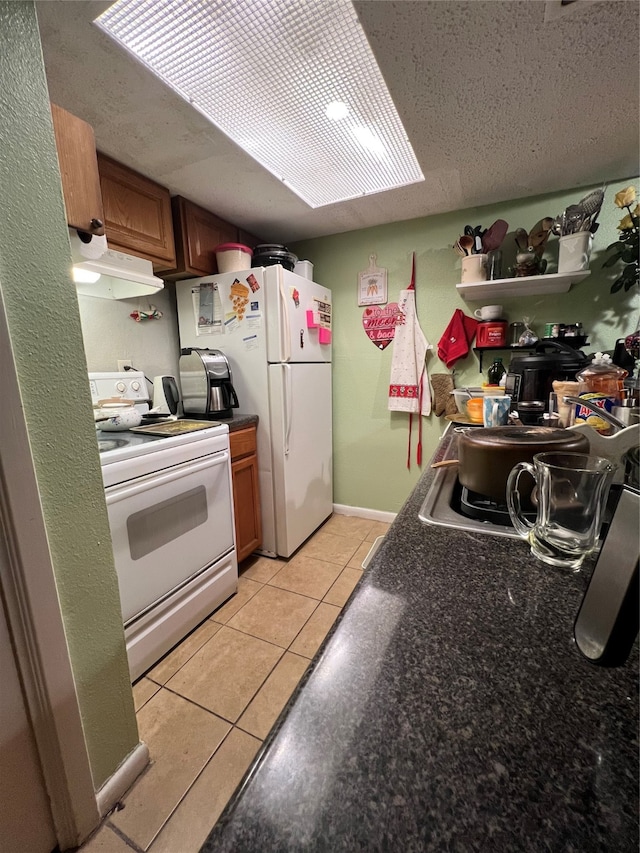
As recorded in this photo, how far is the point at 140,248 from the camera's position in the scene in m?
1.71

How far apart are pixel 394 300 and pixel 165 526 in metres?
2.00

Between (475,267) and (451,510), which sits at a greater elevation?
(475,267)

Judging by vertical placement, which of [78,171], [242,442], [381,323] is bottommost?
[242,442]

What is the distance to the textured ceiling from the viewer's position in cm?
95

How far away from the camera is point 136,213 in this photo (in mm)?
1670

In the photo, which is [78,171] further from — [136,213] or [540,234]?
[540,234]

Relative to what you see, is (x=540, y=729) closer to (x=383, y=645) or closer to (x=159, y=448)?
(x=383, y=645)

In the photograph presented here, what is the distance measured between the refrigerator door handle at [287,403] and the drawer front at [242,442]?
193mm

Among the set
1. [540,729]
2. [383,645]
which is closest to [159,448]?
[383,645]

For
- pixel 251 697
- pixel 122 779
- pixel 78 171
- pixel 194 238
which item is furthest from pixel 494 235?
pixel 122 779

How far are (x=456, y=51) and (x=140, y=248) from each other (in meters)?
1.49

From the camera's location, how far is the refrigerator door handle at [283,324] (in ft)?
6.31

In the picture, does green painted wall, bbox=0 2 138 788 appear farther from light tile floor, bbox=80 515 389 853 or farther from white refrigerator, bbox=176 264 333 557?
white refrigerator, bbox=176 264 333 557

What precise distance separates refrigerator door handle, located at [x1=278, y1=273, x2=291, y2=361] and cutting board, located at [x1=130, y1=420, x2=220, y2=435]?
0.57 m
